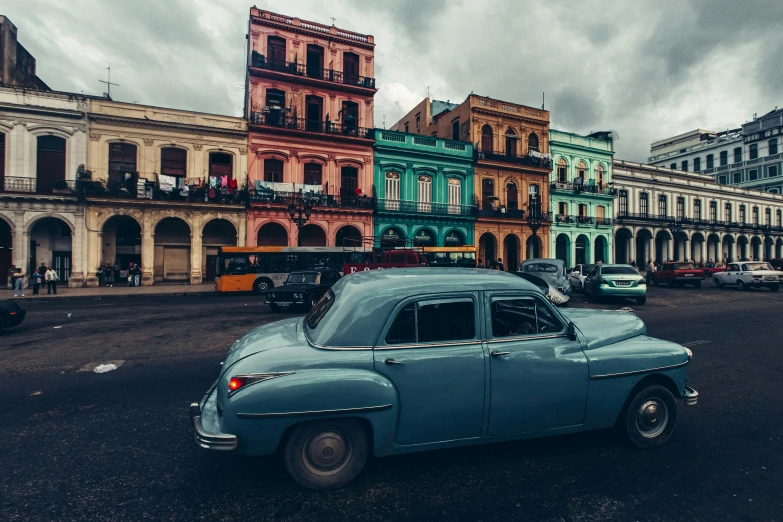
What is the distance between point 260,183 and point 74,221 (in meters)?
10.4

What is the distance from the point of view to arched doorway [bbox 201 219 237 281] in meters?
25.4

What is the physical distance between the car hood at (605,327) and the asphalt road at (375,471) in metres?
0.96

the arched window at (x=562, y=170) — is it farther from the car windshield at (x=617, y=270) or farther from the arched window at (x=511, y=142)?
the car windshield at (x=617, y=270)

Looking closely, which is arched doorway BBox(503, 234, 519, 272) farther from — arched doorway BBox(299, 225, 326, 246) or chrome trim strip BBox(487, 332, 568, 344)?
chrome trim strip BBox(487, 332, 568, 344)

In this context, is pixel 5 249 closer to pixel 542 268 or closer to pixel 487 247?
pixel 542 268

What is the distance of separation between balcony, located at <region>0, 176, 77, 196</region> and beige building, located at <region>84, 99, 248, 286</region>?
101 cm

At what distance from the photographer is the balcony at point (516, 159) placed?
3141cm

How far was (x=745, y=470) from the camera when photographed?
301 centimetres

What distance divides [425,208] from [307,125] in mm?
10654

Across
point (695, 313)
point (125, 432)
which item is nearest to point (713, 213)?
point (695, 313)

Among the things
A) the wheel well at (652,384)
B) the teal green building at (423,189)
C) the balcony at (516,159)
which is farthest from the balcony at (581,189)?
the wheel well at (652,384)

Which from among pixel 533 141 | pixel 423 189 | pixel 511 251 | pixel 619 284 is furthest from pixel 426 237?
pixel 619 284

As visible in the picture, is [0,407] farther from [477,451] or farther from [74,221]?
[74,221]

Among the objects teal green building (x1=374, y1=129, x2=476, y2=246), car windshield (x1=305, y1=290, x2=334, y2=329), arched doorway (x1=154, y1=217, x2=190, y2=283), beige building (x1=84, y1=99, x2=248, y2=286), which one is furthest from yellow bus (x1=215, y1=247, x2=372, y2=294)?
car windshield (x1=305, y1=290, x2=334, y2=329)
